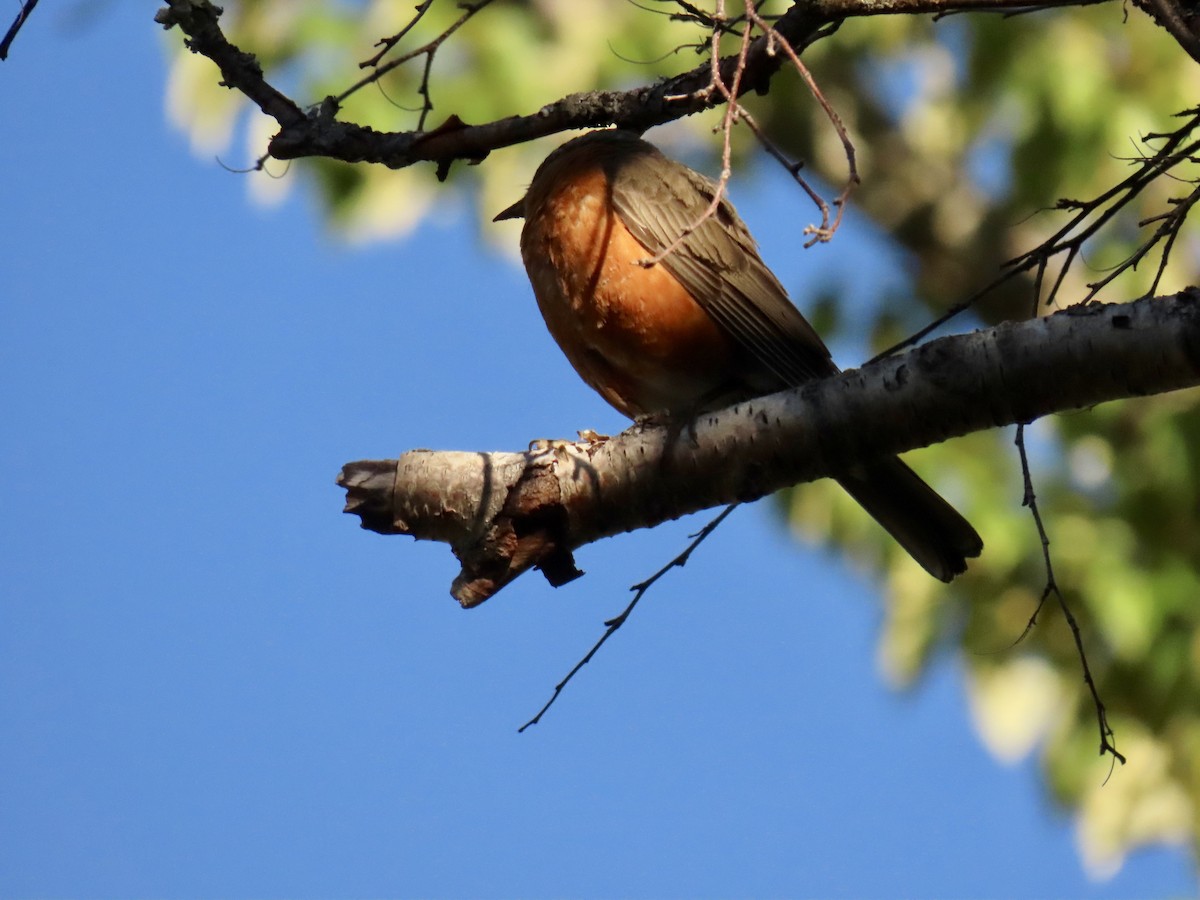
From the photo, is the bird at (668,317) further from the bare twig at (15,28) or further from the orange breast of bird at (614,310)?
the bare twig at (15,28)

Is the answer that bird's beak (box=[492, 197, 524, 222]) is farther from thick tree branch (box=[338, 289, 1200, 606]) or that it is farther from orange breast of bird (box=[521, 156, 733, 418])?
thick tree branch (box=[338, 289, 1200, 606])

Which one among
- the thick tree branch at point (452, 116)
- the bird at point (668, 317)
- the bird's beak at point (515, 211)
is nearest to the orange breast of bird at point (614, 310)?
the bird at point (668, 317)

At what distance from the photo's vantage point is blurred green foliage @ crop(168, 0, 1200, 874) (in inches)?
233

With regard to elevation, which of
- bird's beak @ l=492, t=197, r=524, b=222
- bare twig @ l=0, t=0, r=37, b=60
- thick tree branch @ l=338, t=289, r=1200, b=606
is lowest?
thick tree branch @ l=338, t=289, r=1200, b=606

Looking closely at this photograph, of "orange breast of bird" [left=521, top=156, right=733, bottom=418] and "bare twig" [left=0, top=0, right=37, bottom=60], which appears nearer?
"bare twig" [left=0, top=0, right=37, bottom=60]

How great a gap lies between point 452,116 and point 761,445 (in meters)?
1.17

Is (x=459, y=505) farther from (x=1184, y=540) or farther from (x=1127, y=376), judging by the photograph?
(x=1184, y=540)

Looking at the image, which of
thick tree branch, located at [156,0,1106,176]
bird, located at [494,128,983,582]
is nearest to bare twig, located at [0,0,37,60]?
thick tree branch, located at [156,0,1106,176]

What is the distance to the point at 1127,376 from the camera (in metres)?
2.65

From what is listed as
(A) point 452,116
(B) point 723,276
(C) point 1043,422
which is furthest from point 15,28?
(C) point 1043,422

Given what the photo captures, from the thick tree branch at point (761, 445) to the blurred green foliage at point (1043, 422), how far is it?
2699 millimetres

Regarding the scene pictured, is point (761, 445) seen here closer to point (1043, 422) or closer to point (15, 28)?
point (15, 28)

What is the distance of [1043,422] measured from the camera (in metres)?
6.63

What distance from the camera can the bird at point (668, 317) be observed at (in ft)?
13.4
